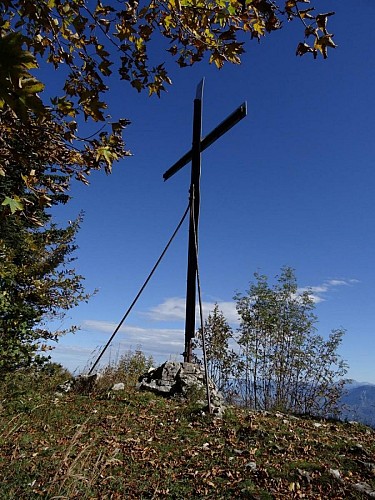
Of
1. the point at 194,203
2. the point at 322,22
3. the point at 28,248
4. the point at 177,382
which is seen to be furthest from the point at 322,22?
the point at 177,382

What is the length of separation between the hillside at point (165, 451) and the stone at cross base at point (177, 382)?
39 centimetres

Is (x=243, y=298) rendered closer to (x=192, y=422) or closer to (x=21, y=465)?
(x=192, y=422)

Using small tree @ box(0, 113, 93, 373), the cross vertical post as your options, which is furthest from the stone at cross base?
small tree @ box(0, 113, 93, 373)

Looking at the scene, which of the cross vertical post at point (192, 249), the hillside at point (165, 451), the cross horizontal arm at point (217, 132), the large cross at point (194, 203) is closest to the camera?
the hillside at point (165, 451)

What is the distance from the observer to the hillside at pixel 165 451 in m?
4.21

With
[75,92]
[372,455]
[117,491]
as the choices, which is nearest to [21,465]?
[117,491]

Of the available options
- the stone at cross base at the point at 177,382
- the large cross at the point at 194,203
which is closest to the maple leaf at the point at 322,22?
the large cross at the point at 194,203

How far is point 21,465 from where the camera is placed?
4457 mm

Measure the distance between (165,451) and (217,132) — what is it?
6180mm

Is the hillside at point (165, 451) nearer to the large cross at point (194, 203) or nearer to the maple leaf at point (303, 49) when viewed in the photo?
the large cross at point (194, 203)

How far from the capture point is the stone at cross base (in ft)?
25.4

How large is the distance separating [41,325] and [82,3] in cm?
1002

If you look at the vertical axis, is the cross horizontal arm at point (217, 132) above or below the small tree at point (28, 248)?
above

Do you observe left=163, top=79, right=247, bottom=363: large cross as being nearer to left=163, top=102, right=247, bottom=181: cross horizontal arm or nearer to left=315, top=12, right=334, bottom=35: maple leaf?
left=163, top=102, right=247, bottom=181: cross horizontal arm
